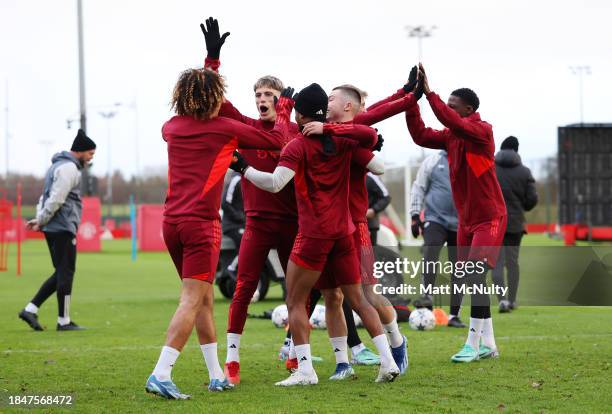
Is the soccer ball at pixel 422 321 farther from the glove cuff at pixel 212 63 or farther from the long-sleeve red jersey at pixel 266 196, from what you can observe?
the glove cuff at pixel 212 63

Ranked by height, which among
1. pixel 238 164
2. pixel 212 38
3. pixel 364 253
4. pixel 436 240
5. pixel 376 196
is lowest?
pixel 436 240

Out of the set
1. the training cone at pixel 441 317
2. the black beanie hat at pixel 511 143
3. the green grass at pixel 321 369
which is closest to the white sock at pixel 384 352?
the green grass at pixel 321 369

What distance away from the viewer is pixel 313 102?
7.21m

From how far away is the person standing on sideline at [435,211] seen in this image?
470 inches

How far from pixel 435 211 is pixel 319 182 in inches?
209

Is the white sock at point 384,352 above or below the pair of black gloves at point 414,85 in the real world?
below

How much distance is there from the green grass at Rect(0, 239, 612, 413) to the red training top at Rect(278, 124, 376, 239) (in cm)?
111

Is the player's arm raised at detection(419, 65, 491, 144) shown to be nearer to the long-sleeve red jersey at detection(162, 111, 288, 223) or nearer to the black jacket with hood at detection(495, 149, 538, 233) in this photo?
the long-sleeve red jersey at detection(162, 111, 288, 223)

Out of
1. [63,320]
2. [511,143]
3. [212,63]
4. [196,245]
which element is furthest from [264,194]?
[511,143]

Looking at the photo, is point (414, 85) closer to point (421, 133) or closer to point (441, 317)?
point (421, 133)

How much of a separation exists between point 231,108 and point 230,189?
7421 mm

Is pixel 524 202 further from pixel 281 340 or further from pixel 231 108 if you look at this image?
pixel 231 108

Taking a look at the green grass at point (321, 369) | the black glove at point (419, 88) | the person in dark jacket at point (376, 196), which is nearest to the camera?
the green grass at point (321, 369)

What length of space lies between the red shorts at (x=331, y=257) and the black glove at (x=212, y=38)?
142 cm
